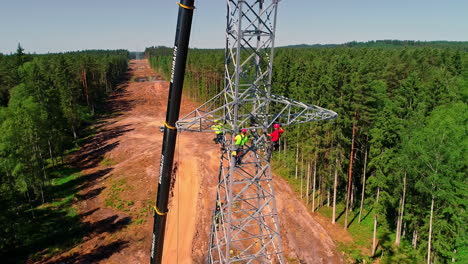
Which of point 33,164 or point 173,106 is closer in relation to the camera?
→ point 173,106

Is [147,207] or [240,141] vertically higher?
[240,141]

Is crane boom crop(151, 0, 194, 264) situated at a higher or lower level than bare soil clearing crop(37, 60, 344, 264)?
higher

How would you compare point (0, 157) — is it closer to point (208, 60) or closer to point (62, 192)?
point (62, 192)

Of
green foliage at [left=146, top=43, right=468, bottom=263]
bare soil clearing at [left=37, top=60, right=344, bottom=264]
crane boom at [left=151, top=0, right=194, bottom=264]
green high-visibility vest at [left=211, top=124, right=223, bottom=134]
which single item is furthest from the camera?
bare soil clearing at [left=37, top=60, right=344, bottom=264]

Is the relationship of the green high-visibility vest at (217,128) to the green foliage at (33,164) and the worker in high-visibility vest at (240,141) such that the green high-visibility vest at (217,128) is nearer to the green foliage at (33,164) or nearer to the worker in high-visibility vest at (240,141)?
the worker in high-visibility vest at (240,141)

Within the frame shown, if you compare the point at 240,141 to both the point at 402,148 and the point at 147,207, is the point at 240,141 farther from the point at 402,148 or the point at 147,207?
the point at 147,207

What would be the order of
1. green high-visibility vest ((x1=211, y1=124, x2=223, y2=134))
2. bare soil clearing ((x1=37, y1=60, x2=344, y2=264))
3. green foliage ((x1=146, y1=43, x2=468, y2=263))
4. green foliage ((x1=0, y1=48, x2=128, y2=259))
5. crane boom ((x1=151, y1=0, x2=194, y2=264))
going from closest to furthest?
crane boom ((x1=151, y1=0, x2=194, y2=264))
green high-visibility vest ((x1=211, y1=124, x2=223, y2=134))
green foliage ((x1=146, y1=43, x2=468, y2=263))
bare soil clearing ((x1=37, y1=60, x2=344, y2=264))
green foliage ((x1=0, y1=48, x2=128, y2=259))

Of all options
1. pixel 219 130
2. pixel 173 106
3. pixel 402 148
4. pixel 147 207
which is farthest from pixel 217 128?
pixel 147 207

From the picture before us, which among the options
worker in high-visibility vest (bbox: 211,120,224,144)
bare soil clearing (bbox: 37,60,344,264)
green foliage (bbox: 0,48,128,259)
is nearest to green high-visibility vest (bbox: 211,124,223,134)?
worker in high-visibility vest (bbox: 211,120,224,144)

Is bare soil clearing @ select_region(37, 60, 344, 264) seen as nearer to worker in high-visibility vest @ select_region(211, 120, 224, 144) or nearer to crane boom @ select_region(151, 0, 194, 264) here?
worker in high-visibility vest @ select_region(211, 120, 224, 144)
